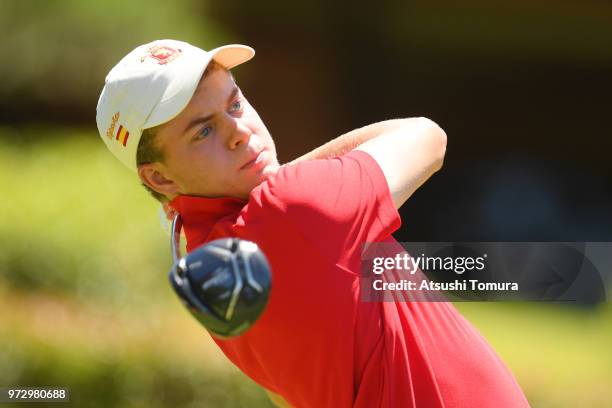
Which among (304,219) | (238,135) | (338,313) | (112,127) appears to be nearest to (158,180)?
(112,127)

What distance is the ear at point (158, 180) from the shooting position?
232 centimetres

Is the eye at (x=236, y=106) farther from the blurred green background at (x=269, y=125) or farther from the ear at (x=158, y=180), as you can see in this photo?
the blurred green background at (x=269, y=125)

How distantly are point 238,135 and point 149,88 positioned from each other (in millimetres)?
220

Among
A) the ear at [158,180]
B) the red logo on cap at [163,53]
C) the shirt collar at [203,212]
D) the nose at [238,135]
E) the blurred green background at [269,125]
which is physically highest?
the blurred green background at [269,125]

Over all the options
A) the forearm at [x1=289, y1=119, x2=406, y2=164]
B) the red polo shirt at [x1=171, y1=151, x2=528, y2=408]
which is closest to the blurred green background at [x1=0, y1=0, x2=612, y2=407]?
the forearm at [x1=289, y1=119, x2=406, y2=164]

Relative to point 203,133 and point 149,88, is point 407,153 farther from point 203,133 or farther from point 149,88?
point 149,88

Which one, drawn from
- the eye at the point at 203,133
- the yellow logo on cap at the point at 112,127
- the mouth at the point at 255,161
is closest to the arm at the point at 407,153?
the mouth at the point at 255,161

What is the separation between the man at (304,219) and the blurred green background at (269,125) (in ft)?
7.88

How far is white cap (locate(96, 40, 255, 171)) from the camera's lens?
7.12ft

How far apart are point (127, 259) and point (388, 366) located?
2.90 metres

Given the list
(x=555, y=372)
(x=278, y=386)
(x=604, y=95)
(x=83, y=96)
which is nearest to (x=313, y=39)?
(x=83, y=96)

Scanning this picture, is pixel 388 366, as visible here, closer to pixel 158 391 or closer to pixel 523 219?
pixel 158 391

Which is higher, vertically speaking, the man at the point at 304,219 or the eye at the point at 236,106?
the eye at the point at 236,106

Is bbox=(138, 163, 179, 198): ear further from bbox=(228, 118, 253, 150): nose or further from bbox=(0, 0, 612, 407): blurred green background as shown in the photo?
bbox=(0, 0, 612, 407): blurred green background
